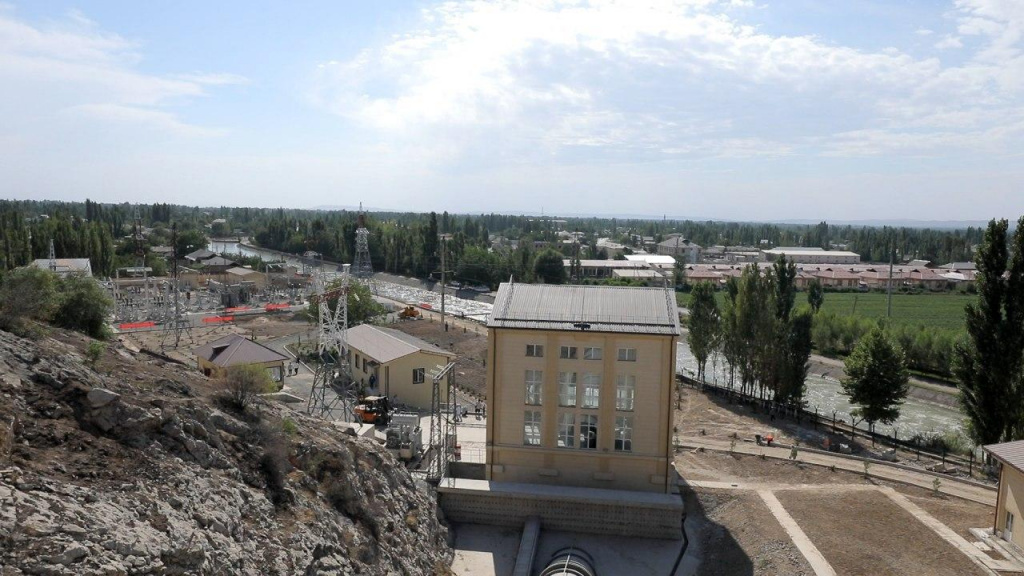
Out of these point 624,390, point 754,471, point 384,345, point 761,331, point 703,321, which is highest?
point 624,390

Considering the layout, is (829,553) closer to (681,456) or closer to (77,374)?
(681,456)

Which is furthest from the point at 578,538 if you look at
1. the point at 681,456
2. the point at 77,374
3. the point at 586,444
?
the point at 77,374

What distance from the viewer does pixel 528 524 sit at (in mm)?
18953

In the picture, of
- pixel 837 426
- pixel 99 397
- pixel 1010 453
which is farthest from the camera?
pixel 837 426

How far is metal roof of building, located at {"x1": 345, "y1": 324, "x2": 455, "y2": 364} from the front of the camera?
93.8 feet

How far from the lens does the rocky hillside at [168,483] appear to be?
8.70m

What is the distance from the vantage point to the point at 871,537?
55.1 ft

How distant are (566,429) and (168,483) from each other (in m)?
12.3

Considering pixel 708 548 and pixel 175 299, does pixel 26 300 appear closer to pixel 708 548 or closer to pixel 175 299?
pixel 708 548

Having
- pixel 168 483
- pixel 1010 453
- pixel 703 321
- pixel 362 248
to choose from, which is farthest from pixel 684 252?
pixel 168 483

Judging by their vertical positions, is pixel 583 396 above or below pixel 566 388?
below

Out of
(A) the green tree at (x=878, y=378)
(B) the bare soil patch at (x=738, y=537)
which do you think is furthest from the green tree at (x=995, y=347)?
(B) the bare soil patch at (x=738, y=537)

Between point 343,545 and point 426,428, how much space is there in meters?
11.7

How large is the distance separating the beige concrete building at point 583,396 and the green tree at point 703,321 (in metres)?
19.7
